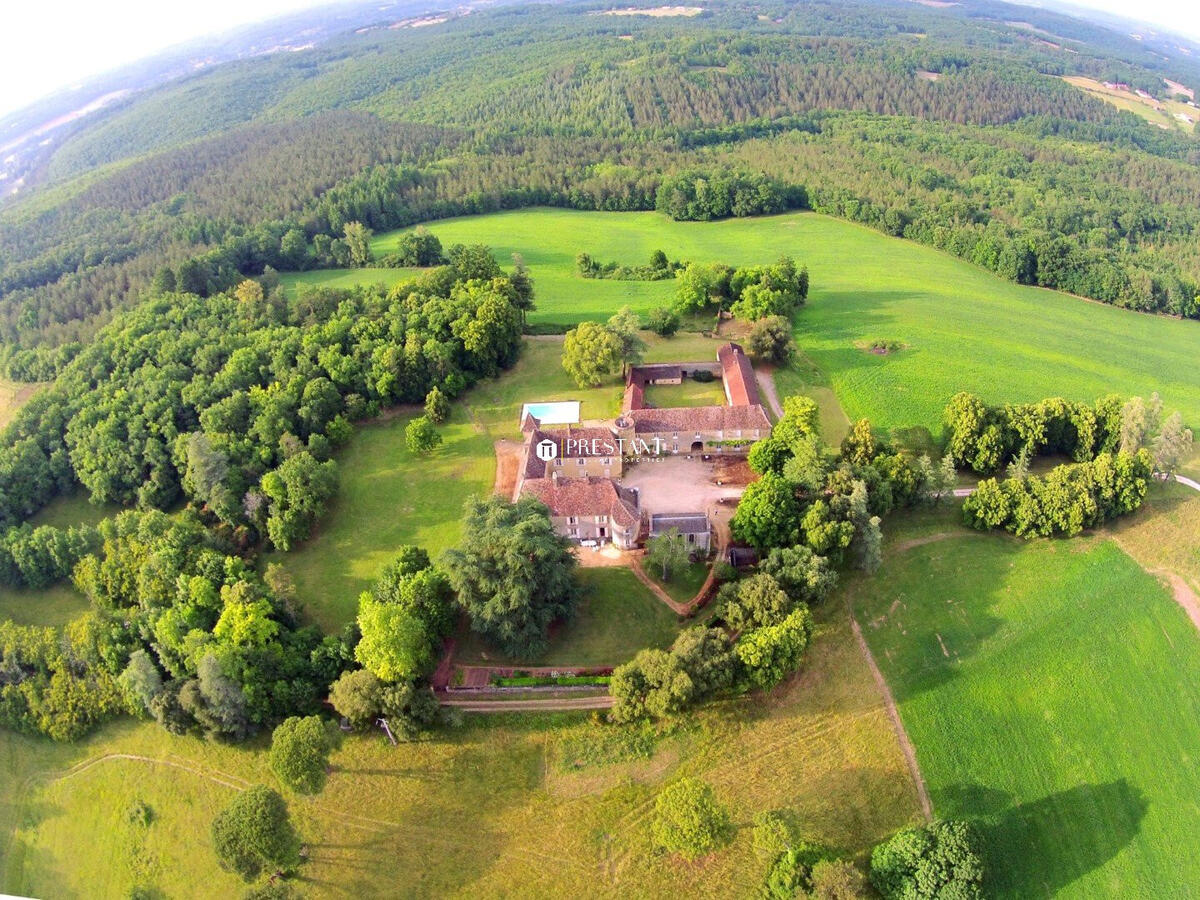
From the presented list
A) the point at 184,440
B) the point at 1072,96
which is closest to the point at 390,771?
the point at 184,440

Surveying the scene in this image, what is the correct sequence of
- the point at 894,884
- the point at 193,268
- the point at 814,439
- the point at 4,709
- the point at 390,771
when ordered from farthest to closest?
the point at 193,268, the point at 814,439, the point at 4,709, the point at 390,771, the point at 894,884

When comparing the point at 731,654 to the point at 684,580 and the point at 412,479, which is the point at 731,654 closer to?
the point at 684,580

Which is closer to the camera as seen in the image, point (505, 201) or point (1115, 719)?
point (1115, 719)

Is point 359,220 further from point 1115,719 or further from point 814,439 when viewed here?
point 1115,719

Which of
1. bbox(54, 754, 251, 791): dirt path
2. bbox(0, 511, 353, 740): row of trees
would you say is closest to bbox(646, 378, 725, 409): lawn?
Result: bbox(0, 511, 353, 740): row of trees

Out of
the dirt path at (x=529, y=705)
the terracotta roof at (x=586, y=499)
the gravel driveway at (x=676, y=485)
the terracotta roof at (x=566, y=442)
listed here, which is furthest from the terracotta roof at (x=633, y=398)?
the dirt path at (x=529, y=705)

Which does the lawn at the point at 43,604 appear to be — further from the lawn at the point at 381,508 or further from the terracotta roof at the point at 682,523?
the terracotta roof at the point at 682,523

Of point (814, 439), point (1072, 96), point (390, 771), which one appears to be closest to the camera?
point (390, 771)

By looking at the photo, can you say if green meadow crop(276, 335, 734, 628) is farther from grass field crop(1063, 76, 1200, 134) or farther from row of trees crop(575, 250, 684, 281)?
grass field crop(1063, 76, 1200, 134)
